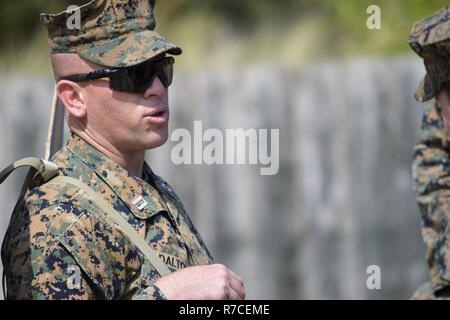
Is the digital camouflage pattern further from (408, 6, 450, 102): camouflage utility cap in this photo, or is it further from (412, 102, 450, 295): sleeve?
(412, 102, 450, 295): sleeve

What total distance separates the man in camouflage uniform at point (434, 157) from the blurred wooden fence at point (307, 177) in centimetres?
180

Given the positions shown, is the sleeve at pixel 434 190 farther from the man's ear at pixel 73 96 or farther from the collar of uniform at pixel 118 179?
the man's ear at pixel 73 96

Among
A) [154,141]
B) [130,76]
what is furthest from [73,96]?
[154,141]

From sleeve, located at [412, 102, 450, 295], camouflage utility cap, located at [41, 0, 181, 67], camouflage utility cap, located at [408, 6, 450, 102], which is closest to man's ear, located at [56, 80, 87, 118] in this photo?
camouflage utility cap, located at [41, 0, 181, 67]

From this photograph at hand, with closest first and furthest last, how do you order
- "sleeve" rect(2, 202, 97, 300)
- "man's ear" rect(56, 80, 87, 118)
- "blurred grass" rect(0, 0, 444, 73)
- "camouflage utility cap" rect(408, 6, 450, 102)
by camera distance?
"sleeve" rect(2, 202, 97, 300) → "man's ear" rect(56, 80, 87, 118) → "camouflage utility cap" rect(408, 6, 450, 102) → "blurred grass" rect(0, 0, 444, 73)

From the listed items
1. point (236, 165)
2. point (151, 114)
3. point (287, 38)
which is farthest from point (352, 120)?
point (151, 114)

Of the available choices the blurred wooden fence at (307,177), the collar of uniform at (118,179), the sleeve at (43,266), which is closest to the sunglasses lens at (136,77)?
the collar of uniform at (118,179)

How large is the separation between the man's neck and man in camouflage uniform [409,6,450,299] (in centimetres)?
165

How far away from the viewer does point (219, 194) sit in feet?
26.3

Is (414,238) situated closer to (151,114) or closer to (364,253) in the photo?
(364,253)

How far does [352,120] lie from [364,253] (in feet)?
3.02

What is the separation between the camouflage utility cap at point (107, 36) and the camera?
4.17 meters

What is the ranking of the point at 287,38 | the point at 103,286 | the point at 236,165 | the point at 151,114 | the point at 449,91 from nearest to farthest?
1. the point at 103,286
2. the point at 151,114
3. the point at 449,91
4. the point at 236,165
5. the point at 287,38

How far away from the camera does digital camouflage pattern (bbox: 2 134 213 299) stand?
12.3 feet
